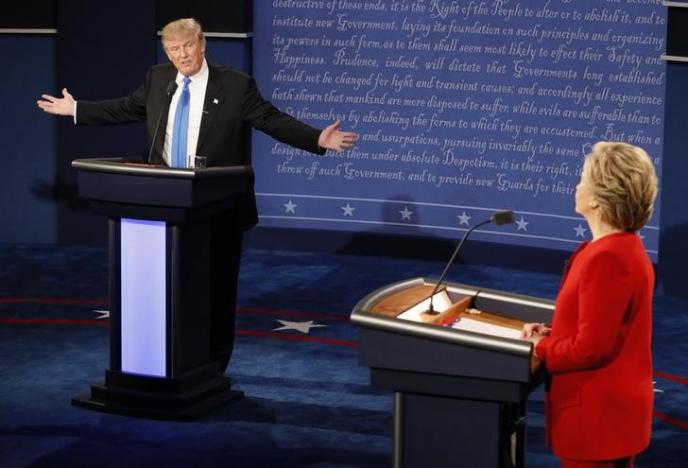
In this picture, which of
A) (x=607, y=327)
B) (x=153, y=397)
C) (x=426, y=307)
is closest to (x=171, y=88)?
(x=153, y=397)

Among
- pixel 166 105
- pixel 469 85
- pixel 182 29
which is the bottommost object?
pixel 166 105

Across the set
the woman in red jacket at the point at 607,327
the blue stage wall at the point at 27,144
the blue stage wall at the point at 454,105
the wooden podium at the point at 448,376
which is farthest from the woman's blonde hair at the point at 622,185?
the blue stage wall at the point at 27,144

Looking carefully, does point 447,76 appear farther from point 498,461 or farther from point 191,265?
point 498,461

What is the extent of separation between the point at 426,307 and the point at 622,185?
0.80 m

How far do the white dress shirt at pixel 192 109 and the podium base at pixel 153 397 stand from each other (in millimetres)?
1001

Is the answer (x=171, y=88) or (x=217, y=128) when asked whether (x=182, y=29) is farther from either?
(x=217, y=128)

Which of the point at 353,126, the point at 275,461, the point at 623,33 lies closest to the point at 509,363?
the point at 275,461

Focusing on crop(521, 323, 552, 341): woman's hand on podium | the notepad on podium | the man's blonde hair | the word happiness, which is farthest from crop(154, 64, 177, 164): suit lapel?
the word happiness

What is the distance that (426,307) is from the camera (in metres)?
3.83

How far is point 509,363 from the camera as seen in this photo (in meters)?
3.39

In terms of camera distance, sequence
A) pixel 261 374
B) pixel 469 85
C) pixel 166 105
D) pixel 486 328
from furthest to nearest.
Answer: pixel 469 85 → pixel 261 374 → pixel 166 105 → pixel 486 328

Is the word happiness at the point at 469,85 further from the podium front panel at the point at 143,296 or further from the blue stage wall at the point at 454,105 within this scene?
the podium front panel at the point at 143,296

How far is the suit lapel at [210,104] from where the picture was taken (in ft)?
19.3

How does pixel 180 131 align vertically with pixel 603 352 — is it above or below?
above
